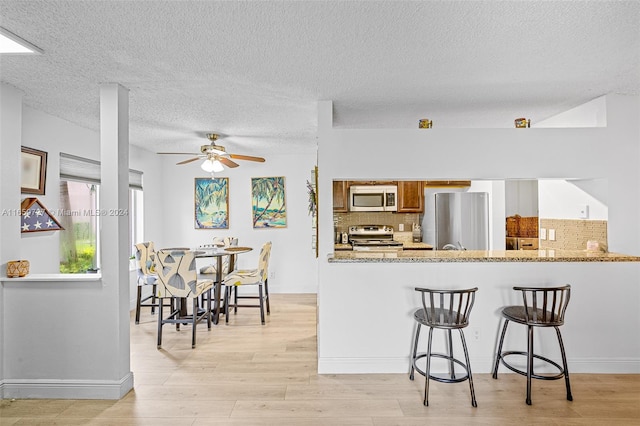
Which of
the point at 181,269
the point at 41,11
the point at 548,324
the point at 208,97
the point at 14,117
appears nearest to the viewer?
the point at 41,11

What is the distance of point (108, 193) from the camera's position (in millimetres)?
2801

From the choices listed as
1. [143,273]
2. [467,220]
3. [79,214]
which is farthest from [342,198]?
[79,214]

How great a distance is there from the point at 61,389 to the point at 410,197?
4697 mm

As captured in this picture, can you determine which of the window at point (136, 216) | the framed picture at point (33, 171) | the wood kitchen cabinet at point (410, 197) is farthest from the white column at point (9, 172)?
the wood kitchen cabinet at point (410, 197)

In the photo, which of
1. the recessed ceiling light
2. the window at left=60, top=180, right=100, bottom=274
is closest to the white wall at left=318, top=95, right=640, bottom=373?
the recessed ceiling light

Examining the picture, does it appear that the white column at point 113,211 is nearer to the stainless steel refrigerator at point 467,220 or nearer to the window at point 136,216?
the window at point 136,216

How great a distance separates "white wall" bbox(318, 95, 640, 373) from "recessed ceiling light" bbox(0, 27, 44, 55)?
2.05m

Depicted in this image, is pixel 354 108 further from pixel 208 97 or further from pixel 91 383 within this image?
pixel 91 383

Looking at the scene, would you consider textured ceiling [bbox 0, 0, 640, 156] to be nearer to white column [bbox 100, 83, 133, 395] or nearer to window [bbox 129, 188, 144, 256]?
white column [bbox 100, 83, 133, 395]

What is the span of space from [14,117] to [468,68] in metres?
3.46

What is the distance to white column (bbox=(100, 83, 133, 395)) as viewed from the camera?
9.13ft

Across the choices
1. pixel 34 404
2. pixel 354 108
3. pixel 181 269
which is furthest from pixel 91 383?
pixel 354 108

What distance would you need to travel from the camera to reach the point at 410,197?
18.5 ft

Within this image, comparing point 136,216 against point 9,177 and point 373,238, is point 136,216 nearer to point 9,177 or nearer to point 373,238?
point 9,177
